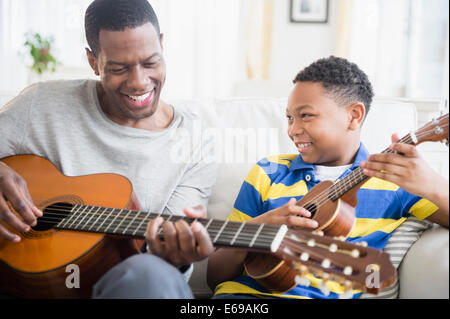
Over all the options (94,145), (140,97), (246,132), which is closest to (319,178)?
(246,132)

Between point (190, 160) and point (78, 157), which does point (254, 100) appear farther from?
point (78, 157)

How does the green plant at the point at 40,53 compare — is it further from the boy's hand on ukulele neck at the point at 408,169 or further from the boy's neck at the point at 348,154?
the boy's hand on ukulele neck at the point at 408,169

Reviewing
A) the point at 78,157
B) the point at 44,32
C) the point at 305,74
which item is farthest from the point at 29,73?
the point at 305,74

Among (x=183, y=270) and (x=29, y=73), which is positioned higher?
(x=29, y=73)

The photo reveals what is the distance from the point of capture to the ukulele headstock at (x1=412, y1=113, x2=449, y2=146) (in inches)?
36.2

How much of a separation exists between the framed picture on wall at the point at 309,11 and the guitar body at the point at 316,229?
3.14 metres

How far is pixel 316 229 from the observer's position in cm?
102

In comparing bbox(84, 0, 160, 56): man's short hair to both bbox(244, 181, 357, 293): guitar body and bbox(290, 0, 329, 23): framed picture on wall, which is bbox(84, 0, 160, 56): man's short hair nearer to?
bbox(244, 181, 357, 293): guitar body

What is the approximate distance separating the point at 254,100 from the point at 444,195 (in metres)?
0.81

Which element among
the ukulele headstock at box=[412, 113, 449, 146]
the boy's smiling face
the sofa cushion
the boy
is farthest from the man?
the ukulele headstock at box=[412, 113, 449, 146]

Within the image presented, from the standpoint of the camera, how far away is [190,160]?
1.42 meters

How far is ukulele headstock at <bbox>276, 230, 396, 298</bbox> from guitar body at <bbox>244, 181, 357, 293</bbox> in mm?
101

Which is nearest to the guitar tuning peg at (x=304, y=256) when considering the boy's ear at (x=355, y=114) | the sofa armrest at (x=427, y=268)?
the sofa armrest at (x=427, y=268)
